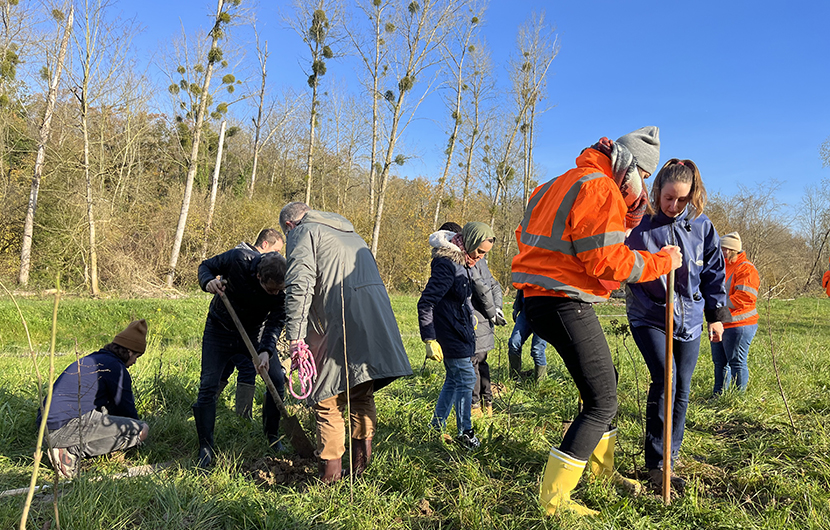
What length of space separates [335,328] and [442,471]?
119 centimetres

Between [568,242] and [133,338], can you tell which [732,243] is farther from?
[133,338]

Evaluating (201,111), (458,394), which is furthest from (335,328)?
(201,111)

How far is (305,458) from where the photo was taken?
3707 mm

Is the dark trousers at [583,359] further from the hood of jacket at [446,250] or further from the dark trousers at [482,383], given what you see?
the dark trousers at [482,383]

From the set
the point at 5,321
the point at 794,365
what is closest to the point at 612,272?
the point at 794,365

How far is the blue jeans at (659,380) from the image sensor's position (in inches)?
116

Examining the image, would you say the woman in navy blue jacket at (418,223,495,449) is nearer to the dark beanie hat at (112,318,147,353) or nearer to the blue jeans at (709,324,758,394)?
the dark beanie hat at (112,318,147,353)

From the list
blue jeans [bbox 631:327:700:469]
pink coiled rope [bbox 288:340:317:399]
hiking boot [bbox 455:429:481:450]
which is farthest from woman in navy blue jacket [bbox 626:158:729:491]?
pink coiled rope [bbox 288:340:317:399]

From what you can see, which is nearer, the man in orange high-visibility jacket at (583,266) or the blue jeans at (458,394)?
the man in orange high-visibility jacket at (583,266)

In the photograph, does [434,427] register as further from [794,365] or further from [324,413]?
[794,365]

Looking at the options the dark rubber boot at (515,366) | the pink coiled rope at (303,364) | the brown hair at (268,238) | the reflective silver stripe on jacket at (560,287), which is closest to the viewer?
the reflective silver stripe on jacket at (560,287)

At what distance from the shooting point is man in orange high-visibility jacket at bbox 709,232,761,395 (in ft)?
16.2

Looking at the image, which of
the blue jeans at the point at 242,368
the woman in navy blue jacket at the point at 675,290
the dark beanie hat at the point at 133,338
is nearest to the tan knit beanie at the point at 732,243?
the woman in navy blue jacket at the point at 675,290

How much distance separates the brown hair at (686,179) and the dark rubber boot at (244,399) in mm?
3652
